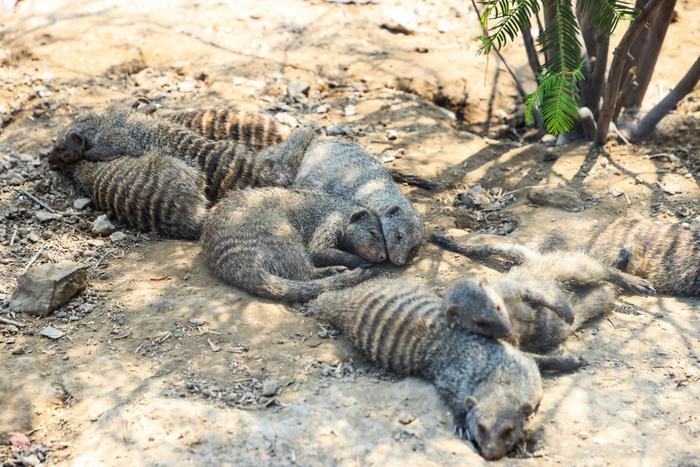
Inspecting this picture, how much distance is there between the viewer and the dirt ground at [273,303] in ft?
10.3

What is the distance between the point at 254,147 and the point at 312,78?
128cm

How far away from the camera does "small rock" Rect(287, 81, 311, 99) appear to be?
6.36 metres

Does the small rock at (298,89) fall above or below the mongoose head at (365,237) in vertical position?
above

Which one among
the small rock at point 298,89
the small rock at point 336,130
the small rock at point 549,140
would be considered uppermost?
the small rock at point 298,89

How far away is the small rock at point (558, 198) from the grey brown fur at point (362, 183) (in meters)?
0.84

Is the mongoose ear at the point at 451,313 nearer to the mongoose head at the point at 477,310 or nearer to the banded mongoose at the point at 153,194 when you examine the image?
the mongoose head at the point at 477,310

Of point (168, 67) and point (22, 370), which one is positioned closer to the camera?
point (22, 370)

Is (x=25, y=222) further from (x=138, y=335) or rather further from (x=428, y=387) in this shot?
(x=428, y=387)

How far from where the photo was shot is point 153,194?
4949 millimetres

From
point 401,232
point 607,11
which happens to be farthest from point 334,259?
point 607,11

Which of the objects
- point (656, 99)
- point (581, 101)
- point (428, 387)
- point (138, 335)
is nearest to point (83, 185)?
point (138, 335)

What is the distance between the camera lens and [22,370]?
3.52m

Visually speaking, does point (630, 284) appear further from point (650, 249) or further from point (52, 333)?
point (52, 333)

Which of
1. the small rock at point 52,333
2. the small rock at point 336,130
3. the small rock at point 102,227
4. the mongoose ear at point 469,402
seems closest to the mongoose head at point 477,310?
the mongoose ear at point 469,402
